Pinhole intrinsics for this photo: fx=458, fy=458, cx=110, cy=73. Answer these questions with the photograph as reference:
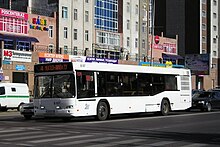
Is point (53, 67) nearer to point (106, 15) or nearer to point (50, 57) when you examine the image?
point (50, 57)

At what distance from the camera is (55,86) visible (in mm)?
21859

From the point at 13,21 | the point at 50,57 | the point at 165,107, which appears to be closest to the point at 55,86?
the point at 165,107

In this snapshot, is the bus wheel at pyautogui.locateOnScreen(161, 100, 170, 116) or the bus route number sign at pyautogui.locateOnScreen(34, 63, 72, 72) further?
the bus wheel at pyautogui.locateOnScreen(161, 100, 170, 116)

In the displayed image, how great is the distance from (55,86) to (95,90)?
1.97m

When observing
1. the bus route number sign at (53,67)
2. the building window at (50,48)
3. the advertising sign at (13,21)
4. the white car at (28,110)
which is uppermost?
the advertising sign at (13,21)

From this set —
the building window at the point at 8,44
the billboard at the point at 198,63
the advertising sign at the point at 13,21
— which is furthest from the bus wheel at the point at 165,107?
the billboard at the point at 198,63

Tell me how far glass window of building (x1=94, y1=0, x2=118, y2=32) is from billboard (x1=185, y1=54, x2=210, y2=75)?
1451 centimetres

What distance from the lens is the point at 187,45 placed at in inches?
3797

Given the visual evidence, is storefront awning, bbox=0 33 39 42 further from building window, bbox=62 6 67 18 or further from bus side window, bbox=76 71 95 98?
bus side window, bbox=76 71 95 98

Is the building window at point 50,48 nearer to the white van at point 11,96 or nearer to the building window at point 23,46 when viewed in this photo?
the building window at point 23,46

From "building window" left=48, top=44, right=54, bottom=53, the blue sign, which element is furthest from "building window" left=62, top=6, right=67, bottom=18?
the blue sign

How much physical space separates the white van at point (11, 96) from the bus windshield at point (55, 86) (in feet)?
42.4

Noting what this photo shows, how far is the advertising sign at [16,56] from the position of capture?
52625mm

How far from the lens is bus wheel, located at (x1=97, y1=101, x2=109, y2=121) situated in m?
22.6
